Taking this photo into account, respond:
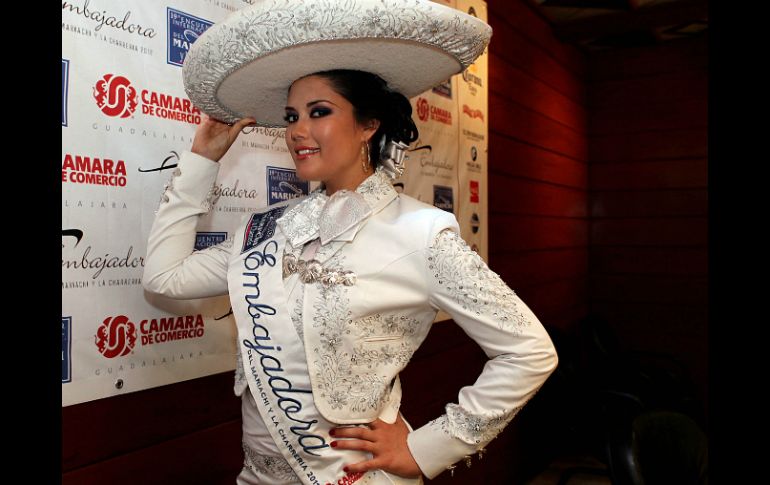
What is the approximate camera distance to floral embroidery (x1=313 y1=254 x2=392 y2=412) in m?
1.09

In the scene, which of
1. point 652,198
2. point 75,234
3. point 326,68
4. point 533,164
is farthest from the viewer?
point 652,198

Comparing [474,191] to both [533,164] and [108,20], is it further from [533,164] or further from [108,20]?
[108,20]

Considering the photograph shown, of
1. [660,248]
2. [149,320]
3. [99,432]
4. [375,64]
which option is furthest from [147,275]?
[660,248]

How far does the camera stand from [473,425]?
1.11m

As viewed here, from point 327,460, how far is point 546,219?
120 inches

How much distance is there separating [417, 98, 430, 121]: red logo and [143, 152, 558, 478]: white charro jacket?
52.6 inches

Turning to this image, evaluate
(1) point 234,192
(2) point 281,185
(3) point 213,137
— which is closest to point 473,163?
(2) point 281,185

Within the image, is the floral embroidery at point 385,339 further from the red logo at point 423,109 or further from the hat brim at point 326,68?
the red logo at point 423,109

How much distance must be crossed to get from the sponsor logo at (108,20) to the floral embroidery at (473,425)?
109cm

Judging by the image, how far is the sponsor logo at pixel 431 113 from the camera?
2.46 metres

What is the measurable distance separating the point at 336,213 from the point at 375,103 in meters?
0.26

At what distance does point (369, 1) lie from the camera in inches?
39.1

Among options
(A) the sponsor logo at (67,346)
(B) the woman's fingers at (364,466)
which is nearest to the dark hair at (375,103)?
(B) the woman's fingers at (364,466)

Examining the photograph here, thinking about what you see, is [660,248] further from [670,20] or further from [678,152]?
[670,20]
